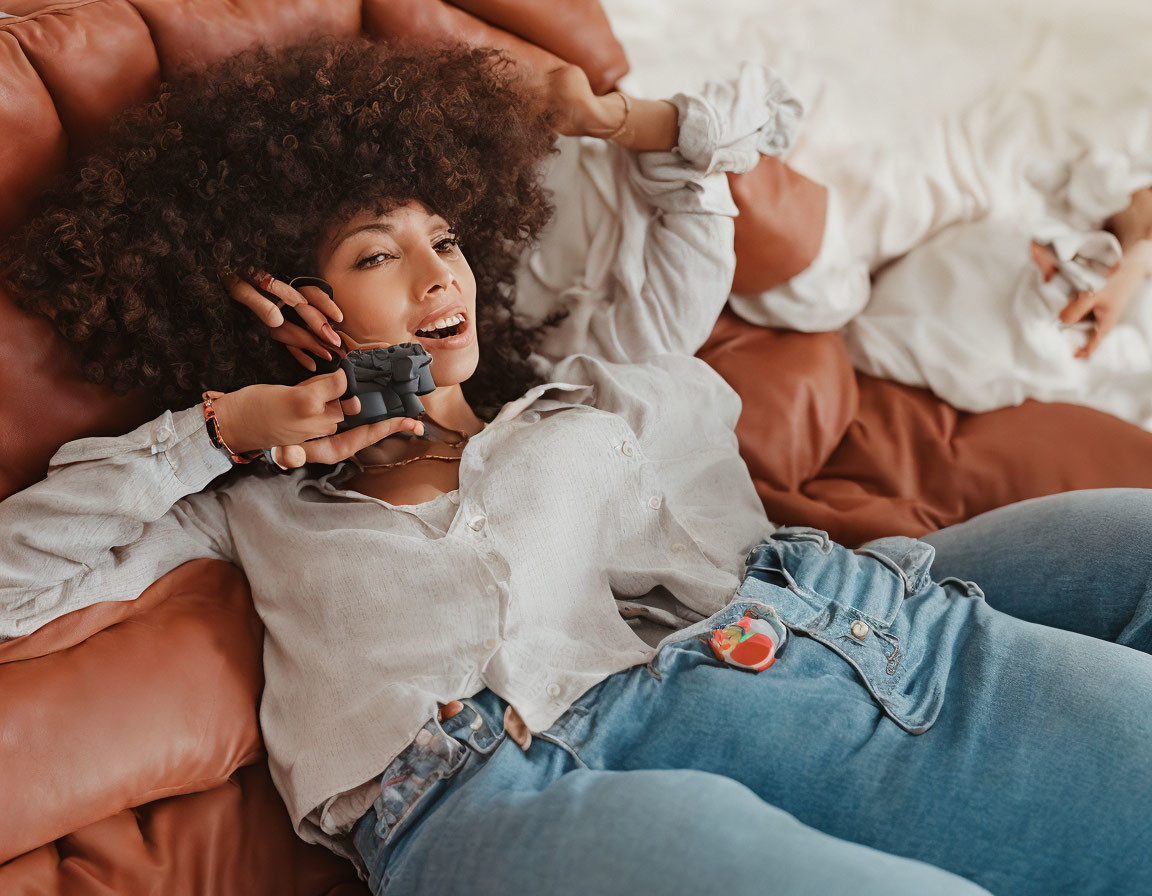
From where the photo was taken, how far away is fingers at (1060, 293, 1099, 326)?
1.61 metres

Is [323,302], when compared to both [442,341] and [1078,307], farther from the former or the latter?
[1078,307]

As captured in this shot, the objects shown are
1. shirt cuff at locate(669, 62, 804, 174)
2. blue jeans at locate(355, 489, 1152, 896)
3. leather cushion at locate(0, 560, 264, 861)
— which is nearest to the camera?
blue jeans at locate(355, 489, 1152, 896)

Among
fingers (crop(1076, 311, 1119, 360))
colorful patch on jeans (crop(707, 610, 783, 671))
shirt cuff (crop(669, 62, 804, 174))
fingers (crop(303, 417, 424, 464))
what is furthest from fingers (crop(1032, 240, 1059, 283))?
fingers (crop(303, 417, 424, 464))

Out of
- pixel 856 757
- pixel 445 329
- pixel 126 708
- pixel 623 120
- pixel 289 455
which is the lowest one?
pixel 126 708

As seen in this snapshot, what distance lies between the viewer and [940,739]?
992 millimetres

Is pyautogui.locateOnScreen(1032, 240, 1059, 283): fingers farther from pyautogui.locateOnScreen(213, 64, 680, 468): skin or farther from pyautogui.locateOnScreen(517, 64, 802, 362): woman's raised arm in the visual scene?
pyautogui.locateOnScreen(213, 64, 680, 468): skin

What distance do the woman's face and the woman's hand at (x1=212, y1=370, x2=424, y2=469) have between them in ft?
0.39

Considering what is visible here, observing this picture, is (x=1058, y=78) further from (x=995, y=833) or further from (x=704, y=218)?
(x=995, y=833)

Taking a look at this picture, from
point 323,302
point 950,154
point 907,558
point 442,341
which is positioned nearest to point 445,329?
point 442,341

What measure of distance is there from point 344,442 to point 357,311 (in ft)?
0.56

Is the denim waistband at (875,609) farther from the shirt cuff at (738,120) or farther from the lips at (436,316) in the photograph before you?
the shirt cuff at (738,120)

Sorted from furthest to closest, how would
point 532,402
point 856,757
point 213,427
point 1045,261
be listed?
point 1045,261 → point 532,402 → point 213,427 → point 856,757

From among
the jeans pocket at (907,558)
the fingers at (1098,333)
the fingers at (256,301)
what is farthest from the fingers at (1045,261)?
the fingers at (256,301)

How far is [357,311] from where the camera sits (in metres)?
1.17
